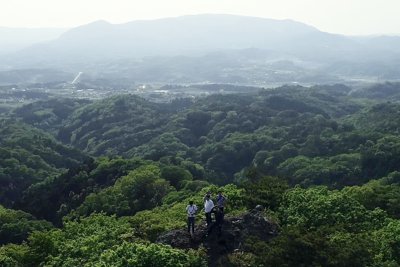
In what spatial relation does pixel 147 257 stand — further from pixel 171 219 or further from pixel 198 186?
pixel 198 186

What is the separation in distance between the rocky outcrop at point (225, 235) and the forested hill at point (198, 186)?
77 millimetres

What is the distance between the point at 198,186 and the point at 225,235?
122ft

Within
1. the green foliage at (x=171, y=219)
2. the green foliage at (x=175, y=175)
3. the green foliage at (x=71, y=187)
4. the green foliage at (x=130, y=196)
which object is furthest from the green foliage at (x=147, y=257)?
the green foliage at (x=71, y=187)

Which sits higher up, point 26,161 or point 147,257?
point 147,257

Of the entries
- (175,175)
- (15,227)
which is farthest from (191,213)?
(175,175)

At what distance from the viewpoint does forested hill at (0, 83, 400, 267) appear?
90.7ft

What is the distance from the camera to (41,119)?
18825 cm

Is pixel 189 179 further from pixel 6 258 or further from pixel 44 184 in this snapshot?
pixel 6 258

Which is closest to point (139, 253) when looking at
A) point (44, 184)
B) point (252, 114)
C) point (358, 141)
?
point (44, 184)

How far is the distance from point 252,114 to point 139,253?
136994 mm

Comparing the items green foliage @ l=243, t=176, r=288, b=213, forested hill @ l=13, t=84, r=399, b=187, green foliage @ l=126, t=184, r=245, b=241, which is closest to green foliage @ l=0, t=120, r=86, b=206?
forested hill @ l=13, t=84, r=399, b=187

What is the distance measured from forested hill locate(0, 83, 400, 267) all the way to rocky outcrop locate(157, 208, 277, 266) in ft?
0.25

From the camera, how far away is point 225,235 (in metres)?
29.2

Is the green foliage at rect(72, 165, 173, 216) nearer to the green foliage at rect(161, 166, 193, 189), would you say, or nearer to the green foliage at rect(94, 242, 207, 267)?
the green foliage at rect(161, 166, 193, 189)
